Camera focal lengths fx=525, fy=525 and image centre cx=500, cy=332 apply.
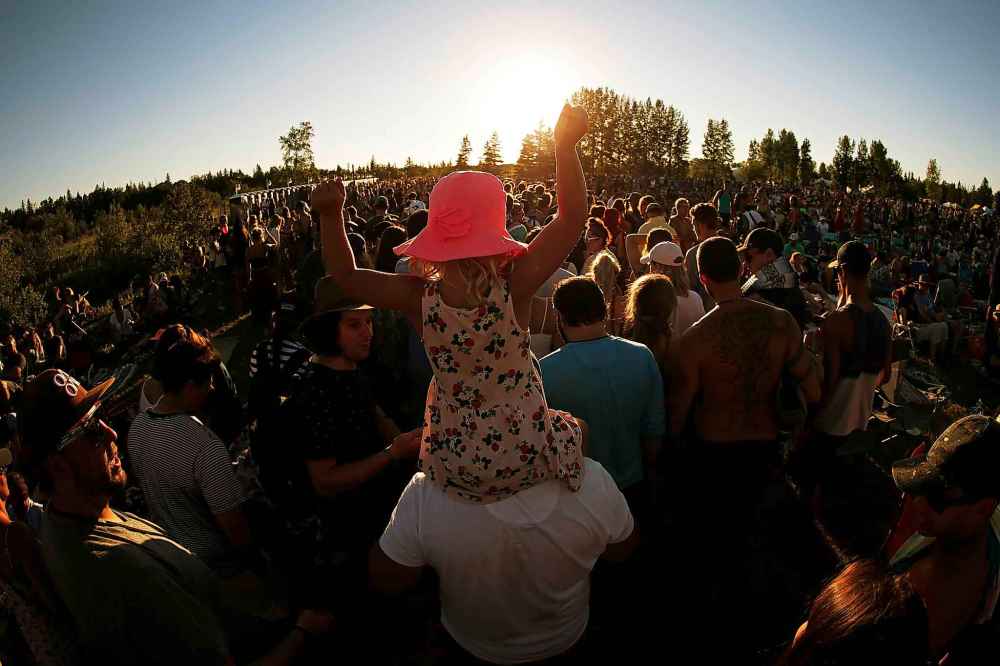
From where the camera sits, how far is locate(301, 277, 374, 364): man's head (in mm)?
2359

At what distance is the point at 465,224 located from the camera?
4.55 feet

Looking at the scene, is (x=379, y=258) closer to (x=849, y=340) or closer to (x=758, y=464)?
(x=758, y=464)

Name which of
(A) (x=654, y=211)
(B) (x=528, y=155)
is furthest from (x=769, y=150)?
(A) (x=654, y=211)

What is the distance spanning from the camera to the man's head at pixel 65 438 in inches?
61.6

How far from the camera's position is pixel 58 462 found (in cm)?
158

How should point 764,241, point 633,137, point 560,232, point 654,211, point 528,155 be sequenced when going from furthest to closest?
point 633,137 → point 528,155 → point 654,211 → point 764,241 → point 560,232

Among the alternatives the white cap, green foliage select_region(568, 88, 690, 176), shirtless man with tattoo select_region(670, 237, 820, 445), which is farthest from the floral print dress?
green foliage select_region(568, 88, 690, 176)

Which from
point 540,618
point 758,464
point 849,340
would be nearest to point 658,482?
point 758,464

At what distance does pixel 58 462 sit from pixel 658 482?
292 cm

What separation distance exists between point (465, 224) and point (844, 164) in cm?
9670

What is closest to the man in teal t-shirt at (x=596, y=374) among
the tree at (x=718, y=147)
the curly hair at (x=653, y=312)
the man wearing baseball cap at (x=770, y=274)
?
the curly hair at (x=653, y=312)

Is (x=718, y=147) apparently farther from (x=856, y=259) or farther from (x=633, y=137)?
(x=856, y=259)

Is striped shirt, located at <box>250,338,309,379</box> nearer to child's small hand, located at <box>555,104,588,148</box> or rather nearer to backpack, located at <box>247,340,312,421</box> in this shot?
backpack, located at <box>247,340,312,421</box>

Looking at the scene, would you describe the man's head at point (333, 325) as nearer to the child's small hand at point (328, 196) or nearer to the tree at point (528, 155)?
the child's small hand at point (328, 196)
